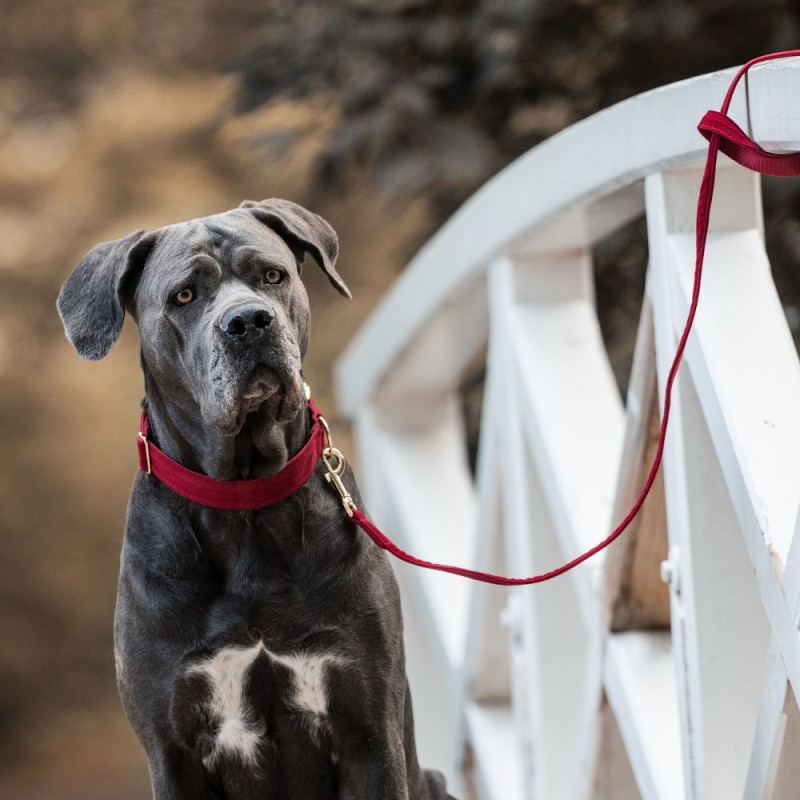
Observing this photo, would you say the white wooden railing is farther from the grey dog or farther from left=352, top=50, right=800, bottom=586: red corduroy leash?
the grey dog

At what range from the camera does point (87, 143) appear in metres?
8.42

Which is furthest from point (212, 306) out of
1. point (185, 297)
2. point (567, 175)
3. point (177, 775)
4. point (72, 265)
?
point (72, 265)

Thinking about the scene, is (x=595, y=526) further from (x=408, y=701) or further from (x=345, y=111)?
(x=345, y=111)

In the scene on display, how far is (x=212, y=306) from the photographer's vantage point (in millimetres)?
1973

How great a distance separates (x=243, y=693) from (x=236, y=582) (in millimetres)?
160

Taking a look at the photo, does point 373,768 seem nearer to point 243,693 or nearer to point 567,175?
point 243,693

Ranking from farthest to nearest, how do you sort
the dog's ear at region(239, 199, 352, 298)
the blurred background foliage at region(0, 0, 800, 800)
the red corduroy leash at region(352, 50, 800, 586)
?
1. the blurred background foliage at region(0, 0, 800, 800)
2. the dog's ear at region(239, 199, 352, 298)
3. the red corduroy leash at region(352, 50, 800, 586)

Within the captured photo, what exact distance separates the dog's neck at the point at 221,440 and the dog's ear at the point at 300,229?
0.75ft

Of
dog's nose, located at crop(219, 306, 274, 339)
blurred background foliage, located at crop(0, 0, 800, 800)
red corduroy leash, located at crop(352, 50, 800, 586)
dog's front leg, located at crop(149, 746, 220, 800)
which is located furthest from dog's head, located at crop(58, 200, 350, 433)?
blurred background foliage, located at crop(0, 0, 800, 800)

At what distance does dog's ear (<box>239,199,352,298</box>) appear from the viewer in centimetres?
214

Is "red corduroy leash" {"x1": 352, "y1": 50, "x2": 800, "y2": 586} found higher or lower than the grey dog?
higher

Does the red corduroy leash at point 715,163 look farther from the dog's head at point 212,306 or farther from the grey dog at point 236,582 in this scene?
the dog's head at point 212,306

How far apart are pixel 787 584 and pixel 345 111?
101 inches

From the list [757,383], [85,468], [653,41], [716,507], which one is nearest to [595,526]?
[716,507]
